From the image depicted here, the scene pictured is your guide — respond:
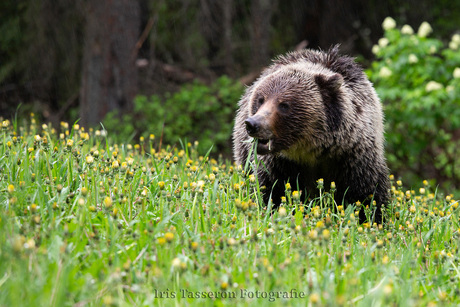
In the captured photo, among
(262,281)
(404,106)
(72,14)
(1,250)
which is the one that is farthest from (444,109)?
(72,14)

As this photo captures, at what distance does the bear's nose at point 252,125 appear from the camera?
4367mm

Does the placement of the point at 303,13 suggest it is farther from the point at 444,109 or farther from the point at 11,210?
the point at 11,210

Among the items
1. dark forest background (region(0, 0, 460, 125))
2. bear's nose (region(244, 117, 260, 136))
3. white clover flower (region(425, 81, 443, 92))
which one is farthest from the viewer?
dark forest background (region(0, 0, 460, 125))

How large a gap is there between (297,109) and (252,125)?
60 cm

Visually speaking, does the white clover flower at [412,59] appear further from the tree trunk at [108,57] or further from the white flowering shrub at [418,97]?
the tree trunk at [108,57]

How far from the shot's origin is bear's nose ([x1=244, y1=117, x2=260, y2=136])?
14.3 feet

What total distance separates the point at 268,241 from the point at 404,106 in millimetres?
6331

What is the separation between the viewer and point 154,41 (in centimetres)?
1212

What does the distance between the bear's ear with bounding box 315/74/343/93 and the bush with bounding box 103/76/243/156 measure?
4737 mm

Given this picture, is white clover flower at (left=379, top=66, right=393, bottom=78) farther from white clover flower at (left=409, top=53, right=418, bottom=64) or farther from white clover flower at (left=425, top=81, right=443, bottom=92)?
white clover flower at (left=425, top=81, right=443, bottom=92)

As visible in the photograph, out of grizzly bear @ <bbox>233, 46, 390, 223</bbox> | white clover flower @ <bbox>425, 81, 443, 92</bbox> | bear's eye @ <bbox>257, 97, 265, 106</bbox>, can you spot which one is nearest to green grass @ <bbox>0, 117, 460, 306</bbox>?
grizzly bear @ <bbox>233, 46, 390, 223</bbox>

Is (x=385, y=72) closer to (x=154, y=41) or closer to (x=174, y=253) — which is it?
(x=154, y=41)

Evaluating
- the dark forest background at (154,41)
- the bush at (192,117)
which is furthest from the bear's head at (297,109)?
the dark forest background at (154,41)

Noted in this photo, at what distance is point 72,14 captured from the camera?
39.5ft
